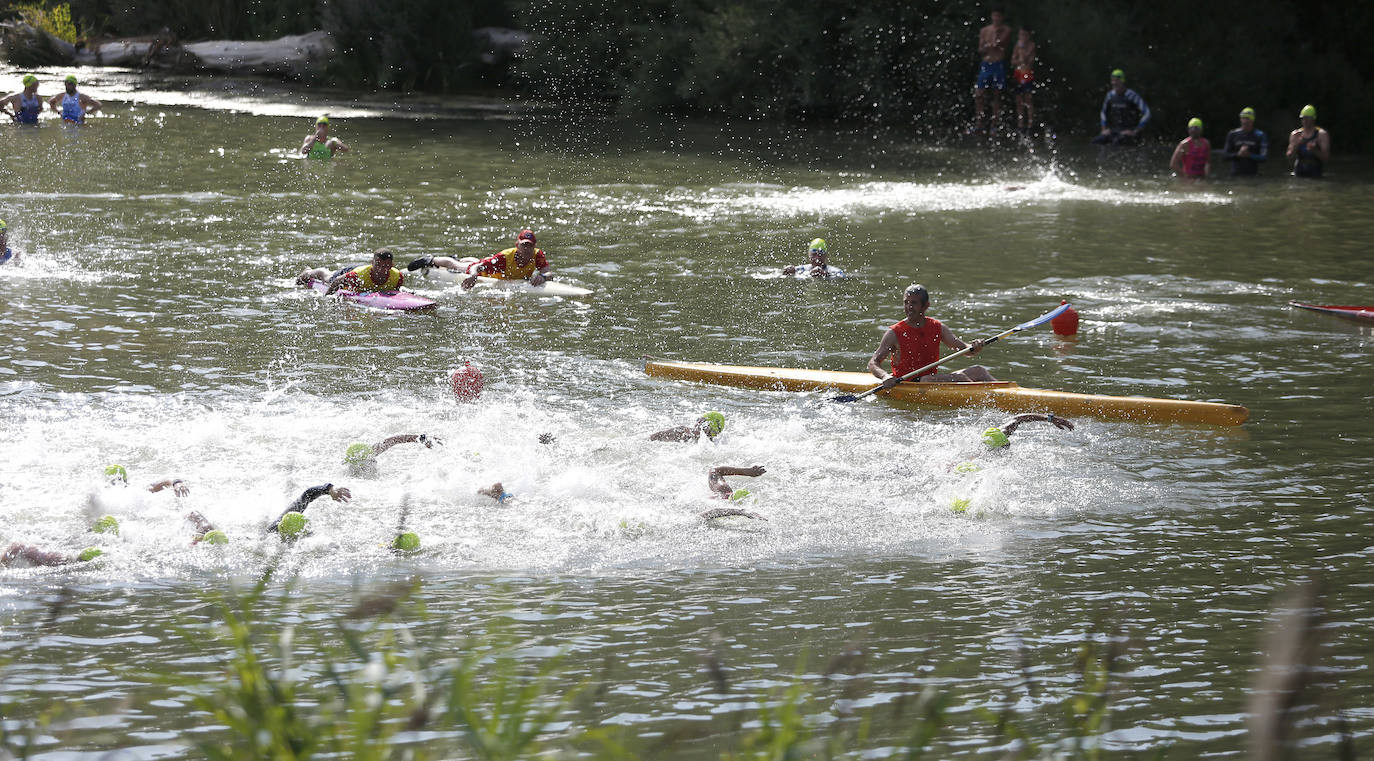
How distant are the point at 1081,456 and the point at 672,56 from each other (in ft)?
77.9

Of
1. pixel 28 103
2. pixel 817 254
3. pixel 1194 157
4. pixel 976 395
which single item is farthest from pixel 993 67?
pixel 976 395

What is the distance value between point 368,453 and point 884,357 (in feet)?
14.3

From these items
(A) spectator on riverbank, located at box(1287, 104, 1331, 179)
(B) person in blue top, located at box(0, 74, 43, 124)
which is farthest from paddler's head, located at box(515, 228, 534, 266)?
(B) person in blue top, located at box(0, 74, 43, 124)

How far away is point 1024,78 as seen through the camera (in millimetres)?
29281

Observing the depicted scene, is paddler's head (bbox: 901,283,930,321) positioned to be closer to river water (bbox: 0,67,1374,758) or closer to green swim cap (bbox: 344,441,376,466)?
river water (bbox: 0,67,1374,758)

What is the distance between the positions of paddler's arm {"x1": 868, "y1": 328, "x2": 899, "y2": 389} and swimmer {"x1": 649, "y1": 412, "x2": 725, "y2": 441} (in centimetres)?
174

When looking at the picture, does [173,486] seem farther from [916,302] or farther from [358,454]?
[916,302]

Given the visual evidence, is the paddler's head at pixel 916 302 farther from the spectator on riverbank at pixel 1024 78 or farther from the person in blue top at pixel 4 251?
the spectator on riverbank at pixel 1024 78

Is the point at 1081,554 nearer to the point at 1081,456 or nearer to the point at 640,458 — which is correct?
the point at 1081,456

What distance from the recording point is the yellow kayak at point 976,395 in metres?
11.4

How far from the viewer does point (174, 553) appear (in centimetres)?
857

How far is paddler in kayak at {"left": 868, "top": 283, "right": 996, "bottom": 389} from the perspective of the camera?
40.5 ft

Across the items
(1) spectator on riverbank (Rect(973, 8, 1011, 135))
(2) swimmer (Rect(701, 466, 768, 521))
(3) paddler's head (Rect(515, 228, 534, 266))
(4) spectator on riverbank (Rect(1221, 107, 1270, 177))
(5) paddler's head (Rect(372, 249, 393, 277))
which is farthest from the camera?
(1) spectator on riverbank (Rect(973, 8, 1011, 135))

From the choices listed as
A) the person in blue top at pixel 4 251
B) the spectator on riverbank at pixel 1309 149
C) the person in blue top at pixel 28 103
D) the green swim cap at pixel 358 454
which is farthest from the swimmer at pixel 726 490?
the person in blue top at pixel 28 103
